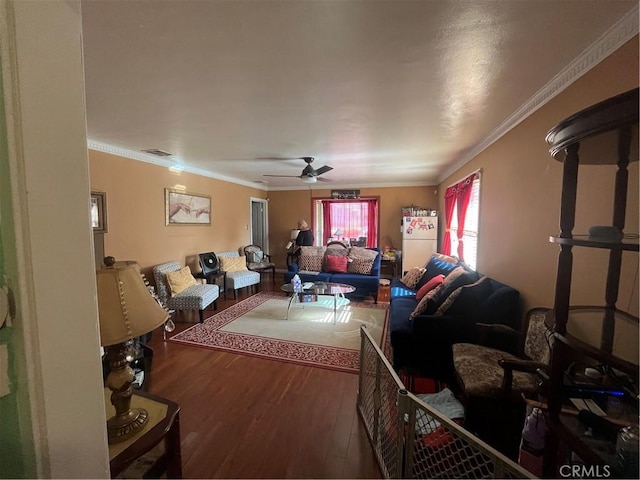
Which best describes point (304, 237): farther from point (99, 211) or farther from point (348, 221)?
point (99, 211)

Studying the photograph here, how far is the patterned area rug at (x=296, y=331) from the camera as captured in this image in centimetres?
293

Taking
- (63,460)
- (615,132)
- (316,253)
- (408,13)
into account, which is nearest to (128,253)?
(316,253)

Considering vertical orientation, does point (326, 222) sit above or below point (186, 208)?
below

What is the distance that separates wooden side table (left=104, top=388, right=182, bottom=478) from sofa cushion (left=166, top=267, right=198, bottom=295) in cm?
285

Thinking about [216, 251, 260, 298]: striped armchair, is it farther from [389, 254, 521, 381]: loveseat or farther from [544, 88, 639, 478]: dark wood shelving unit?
[544, 88, 639, 478]: dark wood shelving unit

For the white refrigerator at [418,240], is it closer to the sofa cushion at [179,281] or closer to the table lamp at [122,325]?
the sofa cushion at [179,281]

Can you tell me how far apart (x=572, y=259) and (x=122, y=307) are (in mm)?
1615

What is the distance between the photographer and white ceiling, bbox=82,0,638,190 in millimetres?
1243

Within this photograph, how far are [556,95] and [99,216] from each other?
454 cm

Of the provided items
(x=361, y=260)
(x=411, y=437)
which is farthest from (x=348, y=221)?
(x=411, y=437)

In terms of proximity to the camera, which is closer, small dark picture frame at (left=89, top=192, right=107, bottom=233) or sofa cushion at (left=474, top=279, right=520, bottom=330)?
sofa cushion at (left=474, top=279, right=520, bottom=330)

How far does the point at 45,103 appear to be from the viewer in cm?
50

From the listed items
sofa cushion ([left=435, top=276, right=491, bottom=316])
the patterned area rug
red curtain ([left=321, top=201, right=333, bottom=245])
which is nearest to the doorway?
red curtain ([left=321, top=201, right=333, bottom=245])

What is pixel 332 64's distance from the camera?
1.65m
